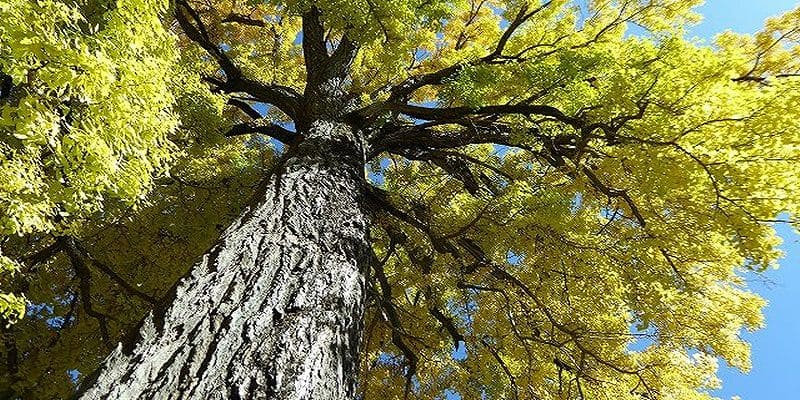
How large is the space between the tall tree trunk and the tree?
1cm

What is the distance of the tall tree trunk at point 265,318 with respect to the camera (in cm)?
162

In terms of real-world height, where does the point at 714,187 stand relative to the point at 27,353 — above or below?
above

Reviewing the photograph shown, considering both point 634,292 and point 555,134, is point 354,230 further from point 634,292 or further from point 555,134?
point 634,292

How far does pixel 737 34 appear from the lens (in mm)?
4215

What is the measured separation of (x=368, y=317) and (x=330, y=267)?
381cm

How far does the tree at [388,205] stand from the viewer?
6.34 feet

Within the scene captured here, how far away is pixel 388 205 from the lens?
4855 mm

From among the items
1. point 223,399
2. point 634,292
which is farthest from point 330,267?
point 634,292

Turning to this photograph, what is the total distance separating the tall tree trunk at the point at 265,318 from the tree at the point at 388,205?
1 cm

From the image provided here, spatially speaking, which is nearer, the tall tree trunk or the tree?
the tall tree trunk

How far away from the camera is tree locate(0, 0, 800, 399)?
1.93 m

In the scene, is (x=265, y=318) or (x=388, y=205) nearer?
(x=265, y=318)

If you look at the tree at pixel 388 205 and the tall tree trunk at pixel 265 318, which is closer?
the tall tree trunk at pixel 265 318

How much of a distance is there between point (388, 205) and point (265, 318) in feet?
9.75
